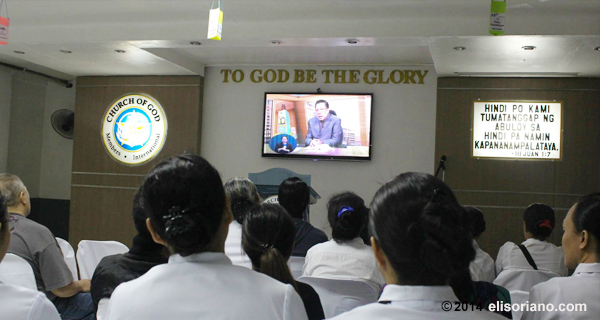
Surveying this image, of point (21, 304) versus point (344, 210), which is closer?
point (21, 304)

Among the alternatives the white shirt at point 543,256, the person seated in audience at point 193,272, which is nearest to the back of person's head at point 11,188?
the person seated in audience at point 193,272

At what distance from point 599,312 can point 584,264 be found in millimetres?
190

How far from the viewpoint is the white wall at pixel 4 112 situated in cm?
771

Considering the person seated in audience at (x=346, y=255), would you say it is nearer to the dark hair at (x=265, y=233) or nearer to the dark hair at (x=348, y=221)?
the dark hair at (x=348, y=221)

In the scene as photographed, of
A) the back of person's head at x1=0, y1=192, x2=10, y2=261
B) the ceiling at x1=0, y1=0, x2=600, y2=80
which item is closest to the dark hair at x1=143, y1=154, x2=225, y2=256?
the back of person's head at x1=0, y1=192, x2=10, y2=261

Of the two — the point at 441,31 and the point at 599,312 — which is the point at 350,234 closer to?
the point at 599,312

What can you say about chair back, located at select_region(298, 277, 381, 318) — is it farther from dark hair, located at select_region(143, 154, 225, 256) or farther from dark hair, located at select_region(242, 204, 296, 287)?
dark hair, located at select_region(143, 154, 225, 256)

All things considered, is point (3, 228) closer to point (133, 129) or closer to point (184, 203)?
point (184, 203)

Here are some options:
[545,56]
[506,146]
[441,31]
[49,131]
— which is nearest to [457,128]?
[506,146]

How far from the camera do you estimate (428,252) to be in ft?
3.31

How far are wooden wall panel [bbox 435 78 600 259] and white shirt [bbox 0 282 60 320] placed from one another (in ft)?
18.0

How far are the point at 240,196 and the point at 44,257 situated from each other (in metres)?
1.09

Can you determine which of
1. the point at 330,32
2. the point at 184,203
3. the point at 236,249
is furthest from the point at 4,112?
the point at 184,203

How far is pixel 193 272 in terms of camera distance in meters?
1.23
